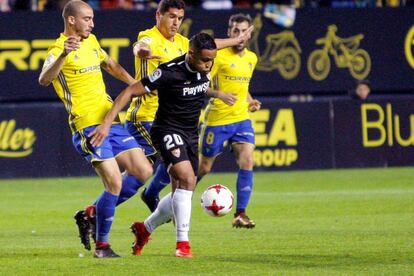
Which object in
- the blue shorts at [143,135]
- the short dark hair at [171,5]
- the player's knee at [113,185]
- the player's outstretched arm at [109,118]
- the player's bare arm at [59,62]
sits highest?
the short dark hair at [171,5]

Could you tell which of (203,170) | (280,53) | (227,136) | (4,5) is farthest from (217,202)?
(4,5)

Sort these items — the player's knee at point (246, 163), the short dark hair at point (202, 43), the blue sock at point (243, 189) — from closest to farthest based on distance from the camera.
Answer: the short dark hair at point (202, 43) → the blue sock at point (243, 189) → the player's knee at point (246, 163)

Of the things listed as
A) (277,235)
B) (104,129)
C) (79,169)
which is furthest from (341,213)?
(79,169)

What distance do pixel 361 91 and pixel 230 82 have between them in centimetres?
826

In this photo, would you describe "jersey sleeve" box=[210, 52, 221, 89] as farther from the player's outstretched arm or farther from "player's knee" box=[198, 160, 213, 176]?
the player's outstretched arm

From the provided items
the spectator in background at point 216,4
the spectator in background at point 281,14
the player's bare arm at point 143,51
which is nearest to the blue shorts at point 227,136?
the player's bare arm at point 143,51

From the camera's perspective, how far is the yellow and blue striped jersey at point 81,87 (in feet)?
33.7

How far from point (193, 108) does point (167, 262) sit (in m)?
1.42

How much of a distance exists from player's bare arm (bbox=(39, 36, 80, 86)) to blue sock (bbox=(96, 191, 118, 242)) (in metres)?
1.10

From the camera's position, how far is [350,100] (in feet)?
71.7

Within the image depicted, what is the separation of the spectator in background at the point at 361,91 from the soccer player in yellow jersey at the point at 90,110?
11.7m

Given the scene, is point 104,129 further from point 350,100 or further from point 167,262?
point 350,100

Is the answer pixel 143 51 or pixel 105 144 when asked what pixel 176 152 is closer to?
pixel 105 144

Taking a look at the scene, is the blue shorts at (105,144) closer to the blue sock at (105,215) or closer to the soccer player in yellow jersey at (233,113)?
the blue sock at (105,215)
